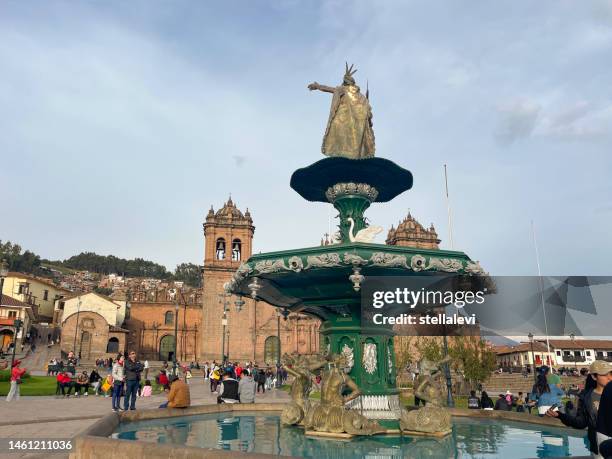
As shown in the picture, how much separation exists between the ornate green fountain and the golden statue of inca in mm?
18

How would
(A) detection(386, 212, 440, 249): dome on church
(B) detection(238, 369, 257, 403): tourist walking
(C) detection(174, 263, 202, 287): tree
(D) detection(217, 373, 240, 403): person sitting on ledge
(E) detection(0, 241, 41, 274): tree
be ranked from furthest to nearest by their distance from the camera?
(C) detection(174, 263, 202, 287): tree
(E) detection(0, 241, 41, 274): tree
(A) detection(386, 212, 440, 249): dome on church
(B) detection(238, 369, 257, 403): tourist walking
(D) detection(217, 373, 240, 403): person sitting on ledge

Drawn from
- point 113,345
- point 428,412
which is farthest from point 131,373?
point 113,345

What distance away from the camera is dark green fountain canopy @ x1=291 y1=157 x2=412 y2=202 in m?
8.48

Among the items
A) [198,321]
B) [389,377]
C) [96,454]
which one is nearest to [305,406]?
[389,377]

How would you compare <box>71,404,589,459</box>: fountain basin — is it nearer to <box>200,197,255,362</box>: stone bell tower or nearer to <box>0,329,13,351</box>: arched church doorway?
<box>200,197,255,362</box>: stone bell tower

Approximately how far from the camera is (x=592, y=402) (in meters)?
3.33

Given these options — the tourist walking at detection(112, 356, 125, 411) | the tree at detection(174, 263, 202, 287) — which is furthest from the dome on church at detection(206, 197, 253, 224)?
the tree at detection(174, 263, 202, 287)

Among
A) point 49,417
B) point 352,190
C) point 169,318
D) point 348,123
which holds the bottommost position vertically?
point 49,417

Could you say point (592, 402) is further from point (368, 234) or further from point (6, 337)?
point (6, 337)

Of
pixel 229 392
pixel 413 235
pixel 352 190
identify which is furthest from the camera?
pixel 413 235

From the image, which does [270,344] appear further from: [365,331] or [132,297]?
[365,331]

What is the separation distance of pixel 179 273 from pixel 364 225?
135m

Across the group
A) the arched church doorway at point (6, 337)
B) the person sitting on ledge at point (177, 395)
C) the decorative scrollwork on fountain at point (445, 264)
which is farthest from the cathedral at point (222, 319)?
the decorative scrollwork on fountain at point (445, 264)

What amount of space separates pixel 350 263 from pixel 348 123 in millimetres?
3318
